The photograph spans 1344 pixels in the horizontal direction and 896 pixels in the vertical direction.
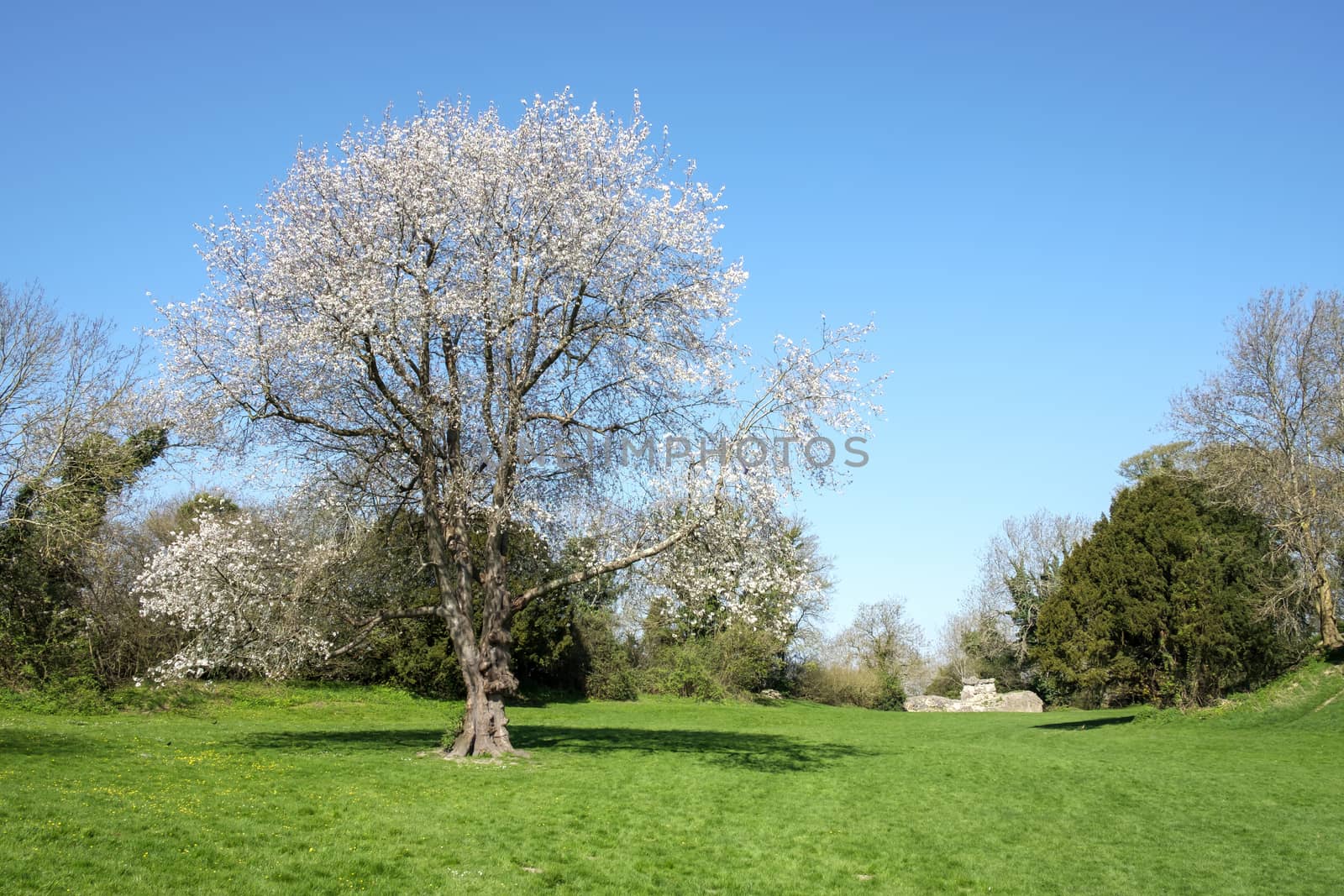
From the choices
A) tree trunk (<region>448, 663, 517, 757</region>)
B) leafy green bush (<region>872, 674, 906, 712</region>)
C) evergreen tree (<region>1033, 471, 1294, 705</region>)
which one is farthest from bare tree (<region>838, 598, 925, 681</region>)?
tree trunk (<region>448, 663, 517, 757</region>)

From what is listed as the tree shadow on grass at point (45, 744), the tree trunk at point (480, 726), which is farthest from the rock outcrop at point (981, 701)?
the tree shadow on grass at point (45, 744)

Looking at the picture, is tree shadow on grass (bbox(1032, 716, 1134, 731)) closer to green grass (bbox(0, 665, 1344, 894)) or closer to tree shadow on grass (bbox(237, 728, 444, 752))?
green grass (bbox(0, 665, 1344, 894))

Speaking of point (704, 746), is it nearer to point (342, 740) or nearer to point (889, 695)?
point (342, 740)

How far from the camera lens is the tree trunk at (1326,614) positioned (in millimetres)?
29641

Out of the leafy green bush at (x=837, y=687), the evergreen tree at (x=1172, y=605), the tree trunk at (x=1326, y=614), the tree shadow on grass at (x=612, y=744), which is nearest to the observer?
the tree shadow on grass at (x=612, y=744)

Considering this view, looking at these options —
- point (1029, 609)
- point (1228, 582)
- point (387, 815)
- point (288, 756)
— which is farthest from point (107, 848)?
point (1029, 609)

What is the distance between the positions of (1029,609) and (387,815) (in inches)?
1918

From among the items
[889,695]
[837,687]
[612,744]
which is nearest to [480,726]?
[612,744]

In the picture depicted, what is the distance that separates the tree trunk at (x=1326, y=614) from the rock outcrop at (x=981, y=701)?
1976cm

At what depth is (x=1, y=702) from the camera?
22.5m

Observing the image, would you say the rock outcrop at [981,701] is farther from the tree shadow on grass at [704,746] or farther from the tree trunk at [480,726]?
the tree trunk at [480,726]

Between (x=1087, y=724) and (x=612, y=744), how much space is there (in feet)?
72.2

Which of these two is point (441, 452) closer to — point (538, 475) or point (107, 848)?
point (538, 475)

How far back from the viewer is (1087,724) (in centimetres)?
3519
